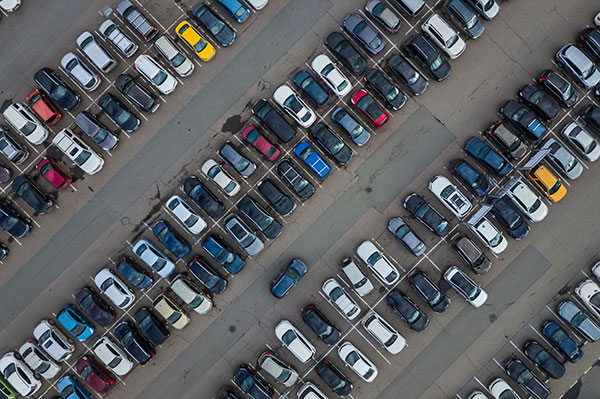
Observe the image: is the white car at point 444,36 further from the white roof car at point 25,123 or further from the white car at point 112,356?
the white car at point 112,356

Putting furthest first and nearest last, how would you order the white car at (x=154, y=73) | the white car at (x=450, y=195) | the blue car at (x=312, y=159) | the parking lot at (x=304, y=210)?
the parking lot at (x=304, y=210) → the blue car at (x=312, y=159) → the white car at (x=450, y=195) → the white car at (x=154, y=73)

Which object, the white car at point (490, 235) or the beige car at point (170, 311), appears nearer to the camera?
the white car at point (490, 235)

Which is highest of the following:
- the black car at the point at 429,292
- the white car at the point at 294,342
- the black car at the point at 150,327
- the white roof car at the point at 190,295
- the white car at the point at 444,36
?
the white car at the point at 444,36

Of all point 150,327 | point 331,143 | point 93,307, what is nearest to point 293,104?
point 331,143

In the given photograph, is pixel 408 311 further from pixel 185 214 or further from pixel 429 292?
pixel 185 214

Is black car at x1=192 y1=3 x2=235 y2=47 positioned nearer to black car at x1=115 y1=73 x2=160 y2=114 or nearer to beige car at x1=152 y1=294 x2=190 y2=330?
black car at x1=115 y1=73 x2=160 y2=114

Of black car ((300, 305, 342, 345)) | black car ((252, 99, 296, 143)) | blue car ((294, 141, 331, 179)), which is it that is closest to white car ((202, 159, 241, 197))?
black car ((252, 99, 296, 143))

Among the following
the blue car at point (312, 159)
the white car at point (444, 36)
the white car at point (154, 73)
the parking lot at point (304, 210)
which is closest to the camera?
the white car at point (444, 36)

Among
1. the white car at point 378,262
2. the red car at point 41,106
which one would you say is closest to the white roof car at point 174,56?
the red car at point 41,106
